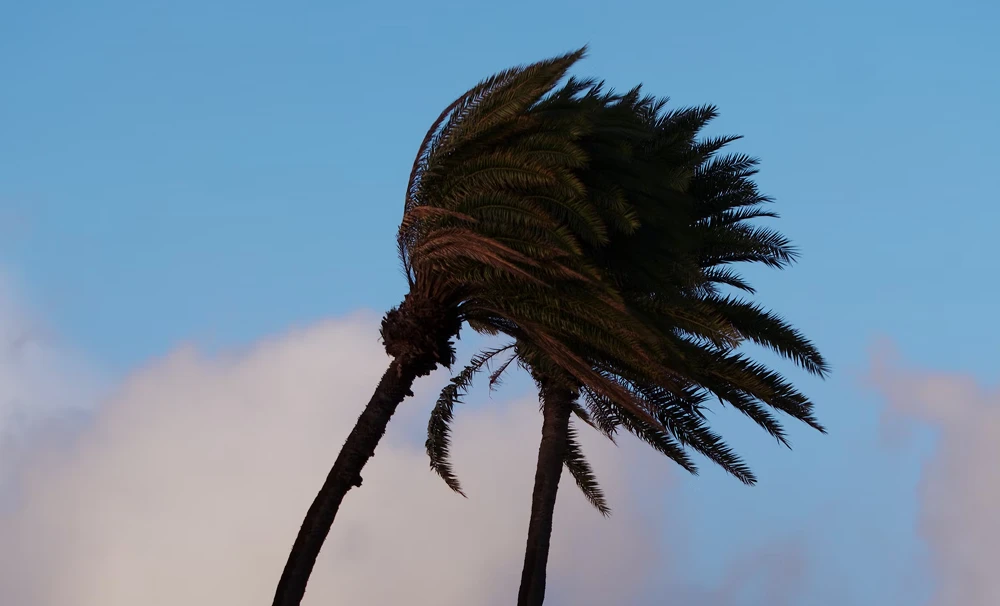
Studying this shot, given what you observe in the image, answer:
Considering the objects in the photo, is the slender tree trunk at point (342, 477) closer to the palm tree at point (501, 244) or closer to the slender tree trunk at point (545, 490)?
the palm tree at point (501, 244)

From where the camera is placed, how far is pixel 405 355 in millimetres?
16797

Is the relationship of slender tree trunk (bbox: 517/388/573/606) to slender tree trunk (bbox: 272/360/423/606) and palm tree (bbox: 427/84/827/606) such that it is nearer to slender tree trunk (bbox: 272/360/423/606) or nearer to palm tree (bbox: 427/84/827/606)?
palm tree (bbox: 427/84/827/606)

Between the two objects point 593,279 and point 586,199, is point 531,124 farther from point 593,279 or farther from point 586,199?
point 593,279

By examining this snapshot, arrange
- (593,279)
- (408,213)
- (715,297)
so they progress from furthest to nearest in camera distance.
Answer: (715,297), (408,213), (593,279)

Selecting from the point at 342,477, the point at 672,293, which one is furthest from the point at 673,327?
the point at 342,477

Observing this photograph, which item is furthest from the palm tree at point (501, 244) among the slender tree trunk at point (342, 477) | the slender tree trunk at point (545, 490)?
the slender tree trunk at point (545, 490)

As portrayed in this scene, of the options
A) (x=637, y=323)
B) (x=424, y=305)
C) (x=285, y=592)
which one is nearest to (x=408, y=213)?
(x=424, y=305)

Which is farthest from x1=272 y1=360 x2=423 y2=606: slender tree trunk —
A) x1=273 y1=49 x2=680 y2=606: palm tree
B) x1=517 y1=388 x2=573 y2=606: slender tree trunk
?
x1=517 y1=388 x2=573 y2=606: slender tree trunk

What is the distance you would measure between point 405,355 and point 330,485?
2144 millimetres

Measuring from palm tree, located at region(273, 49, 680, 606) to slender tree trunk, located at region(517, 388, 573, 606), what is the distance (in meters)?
3.02

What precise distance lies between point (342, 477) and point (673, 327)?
17.6ft

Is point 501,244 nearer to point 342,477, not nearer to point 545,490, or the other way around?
point 342,477

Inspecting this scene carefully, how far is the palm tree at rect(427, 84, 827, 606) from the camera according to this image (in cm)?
1659

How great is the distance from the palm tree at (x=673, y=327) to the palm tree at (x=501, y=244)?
72 centimetres
